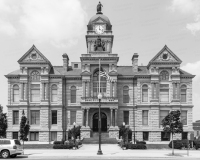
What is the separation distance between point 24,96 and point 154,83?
24109mm

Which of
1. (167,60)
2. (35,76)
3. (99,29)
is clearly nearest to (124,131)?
(167,60)

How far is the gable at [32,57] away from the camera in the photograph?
203 ft

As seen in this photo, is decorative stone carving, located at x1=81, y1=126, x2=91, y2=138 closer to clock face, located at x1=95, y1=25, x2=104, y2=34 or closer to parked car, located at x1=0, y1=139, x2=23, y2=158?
clock face, located at x1=95, y1=25, x2=104, y2=34

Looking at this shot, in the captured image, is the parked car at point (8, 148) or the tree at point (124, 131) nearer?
the parked car at point (8, 148)

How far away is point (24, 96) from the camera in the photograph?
6194 centimetres

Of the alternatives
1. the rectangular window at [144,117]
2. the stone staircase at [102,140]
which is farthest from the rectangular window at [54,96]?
the rectangular window at [144,117]

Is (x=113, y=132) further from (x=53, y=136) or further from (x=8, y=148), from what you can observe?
(x=8, y=148)

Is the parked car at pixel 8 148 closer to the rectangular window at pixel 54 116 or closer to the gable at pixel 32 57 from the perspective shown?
the rectangular window at pixel 54 116

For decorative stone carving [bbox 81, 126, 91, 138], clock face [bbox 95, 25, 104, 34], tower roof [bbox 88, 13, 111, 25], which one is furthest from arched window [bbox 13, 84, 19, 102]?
tower roof [bbox 88, 13, 111, 25]

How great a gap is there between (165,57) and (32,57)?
24689 mm

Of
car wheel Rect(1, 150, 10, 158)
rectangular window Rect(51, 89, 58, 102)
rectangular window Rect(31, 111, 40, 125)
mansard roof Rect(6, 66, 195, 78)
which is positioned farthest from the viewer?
mansard roof Rect(6, 66, 195, 78)

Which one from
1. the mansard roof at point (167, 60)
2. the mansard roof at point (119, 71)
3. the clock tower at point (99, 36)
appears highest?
the clock tower at point (99, 36)

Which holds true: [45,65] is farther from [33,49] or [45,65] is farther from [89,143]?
[89,143]

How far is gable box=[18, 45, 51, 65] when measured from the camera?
203 feet
